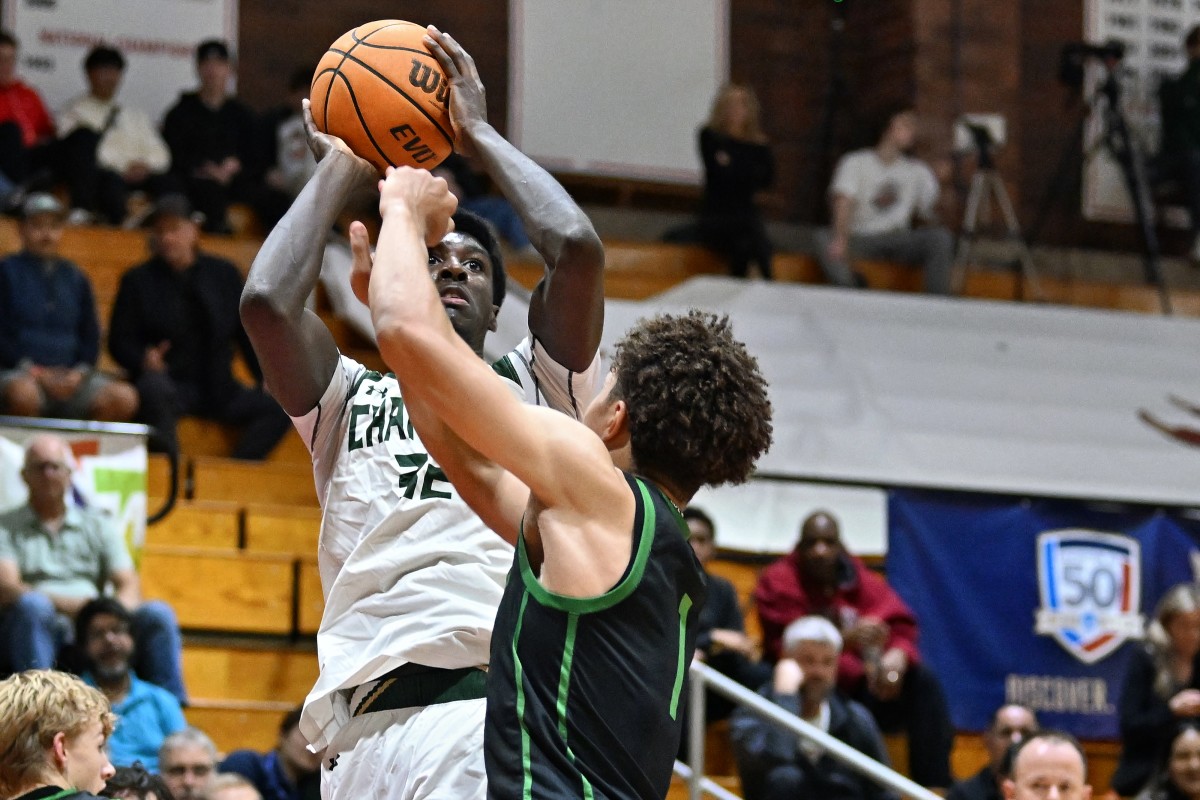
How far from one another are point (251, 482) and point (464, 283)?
547 cm

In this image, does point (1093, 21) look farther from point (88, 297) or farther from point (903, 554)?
point (88, 297)

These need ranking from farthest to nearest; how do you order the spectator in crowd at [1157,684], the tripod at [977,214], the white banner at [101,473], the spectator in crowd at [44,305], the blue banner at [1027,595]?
the tripod at [977,214] < the spectator in crowd at [44,305] < the blue banner at [1027,595] < the spectator in crowd at [1157,684] < the white banner at [101,473]

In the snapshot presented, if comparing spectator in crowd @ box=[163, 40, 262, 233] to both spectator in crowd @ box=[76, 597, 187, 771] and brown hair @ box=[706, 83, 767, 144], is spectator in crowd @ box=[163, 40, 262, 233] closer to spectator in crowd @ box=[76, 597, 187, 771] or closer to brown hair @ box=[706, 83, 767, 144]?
brown hair @ box=[706, 83, 767, 144]

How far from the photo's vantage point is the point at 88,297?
9.03 metres

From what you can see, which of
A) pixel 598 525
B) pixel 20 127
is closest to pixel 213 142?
pixel 20 127

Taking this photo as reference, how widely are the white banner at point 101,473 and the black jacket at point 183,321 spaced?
160cm

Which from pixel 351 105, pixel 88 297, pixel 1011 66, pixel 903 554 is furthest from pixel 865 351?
pixel 351 105

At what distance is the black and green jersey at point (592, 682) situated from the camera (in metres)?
2.64

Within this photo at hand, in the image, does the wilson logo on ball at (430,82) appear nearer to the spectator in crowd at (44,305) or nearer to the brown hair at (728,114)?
the spectator in crowd at (44,305)

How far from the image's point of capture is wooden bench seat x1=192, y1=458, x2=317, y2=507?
8.91 meters

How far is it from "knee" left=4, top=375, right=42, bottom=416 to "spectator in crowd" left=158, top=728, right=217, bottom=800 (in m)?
Result: 2.39

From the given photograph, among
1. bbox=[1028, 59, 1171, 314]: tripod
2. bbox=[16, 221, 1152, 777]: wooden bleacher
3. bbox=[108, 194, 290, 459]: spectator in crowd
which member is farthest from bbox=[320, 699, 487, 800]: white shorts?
bbox=[1028, 59, 1171, 314]: tripod

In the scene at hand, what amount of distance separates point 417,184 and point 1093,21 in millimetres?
10821

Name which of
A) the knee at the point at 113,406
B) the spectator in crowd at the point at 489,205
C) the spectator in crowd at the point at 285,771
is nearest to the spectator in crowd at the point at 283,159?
the spectator in crowd at the point at 489,205
